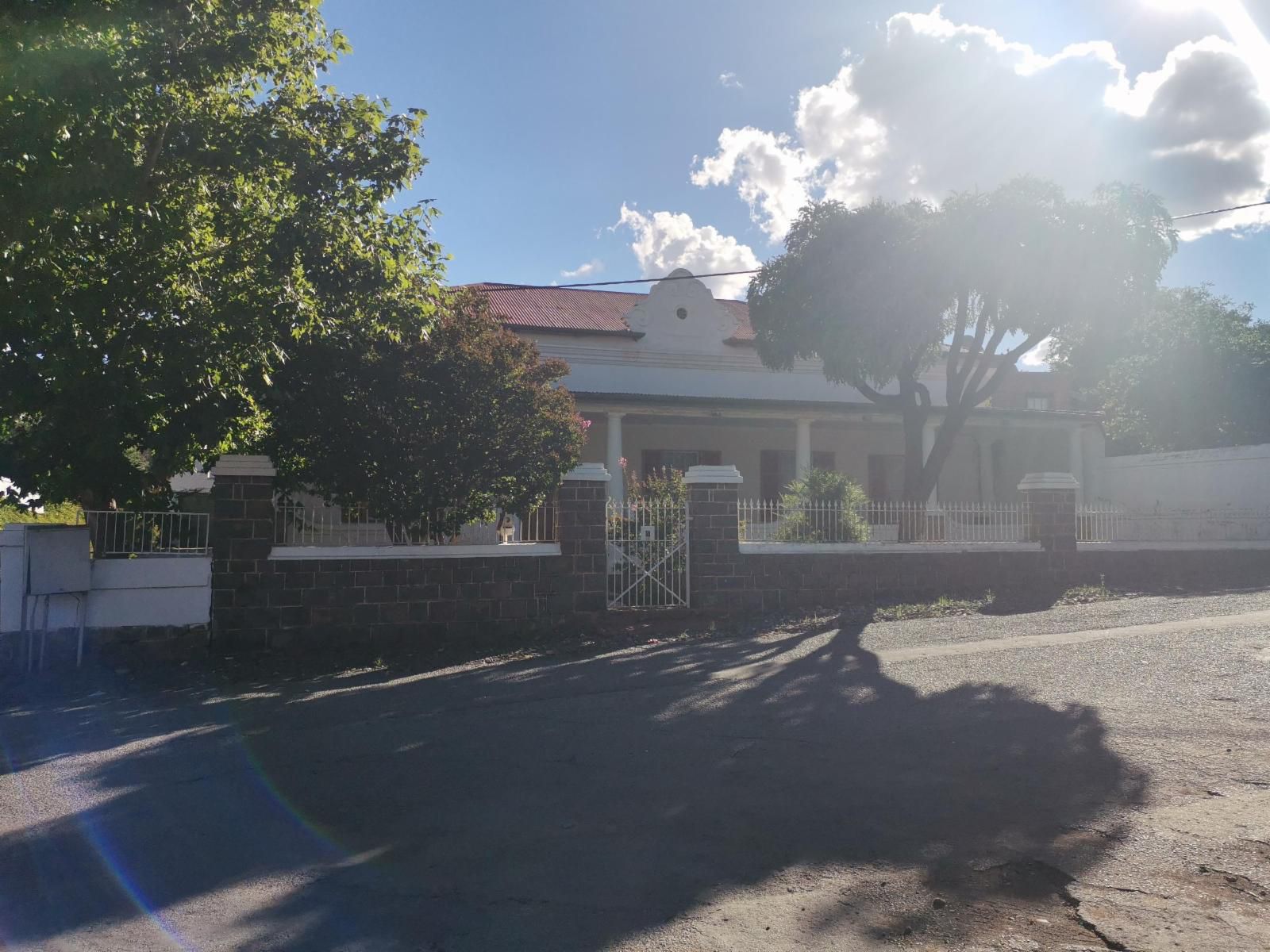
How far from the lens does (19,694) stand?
886cm

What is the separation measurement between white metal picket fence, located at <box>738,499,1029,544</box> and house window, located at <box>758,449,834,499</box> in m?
8.27

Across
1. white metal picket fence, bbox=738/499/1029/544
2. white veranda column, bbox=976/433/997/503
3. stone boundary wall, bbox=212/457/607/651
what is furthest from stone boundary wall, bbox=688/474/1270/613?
white veranda column, bbox=976/433/997/503

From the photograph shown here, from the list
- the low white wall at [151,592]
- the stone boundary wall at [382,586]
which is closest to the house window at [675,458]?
the stone boundary wall at [382,586]

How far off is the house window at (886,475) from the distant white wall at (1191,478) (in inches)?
195

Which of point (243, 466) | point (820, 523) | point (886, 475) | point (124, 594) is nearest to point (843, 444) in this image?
point (886, 475)

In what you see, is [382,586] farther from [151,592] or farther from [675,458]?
[675,458]

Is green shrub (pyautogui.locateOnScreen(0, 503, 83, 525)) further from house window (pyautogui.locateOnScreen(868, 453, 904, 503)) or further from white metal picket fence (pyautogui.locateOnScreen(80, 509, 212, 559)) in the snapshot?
house window (pyautogui.locateOnScreen(868, 453, 904, 503))

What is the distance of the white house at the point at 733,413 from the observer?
20.5m

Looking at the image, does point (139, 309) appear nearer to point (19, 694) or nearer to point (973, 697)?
point (19, 694)

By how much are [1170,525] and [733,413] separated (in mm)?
7806

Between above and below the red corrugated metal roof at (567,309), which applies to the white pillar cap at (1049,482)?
below

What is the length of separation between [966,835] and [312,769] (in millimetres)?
3655

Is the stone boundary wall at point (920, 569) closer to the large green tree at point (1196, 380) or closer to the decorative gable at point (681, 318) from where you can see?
the decorative gable at point (681, 318)

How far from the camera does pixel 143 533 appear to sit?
10469 mm
